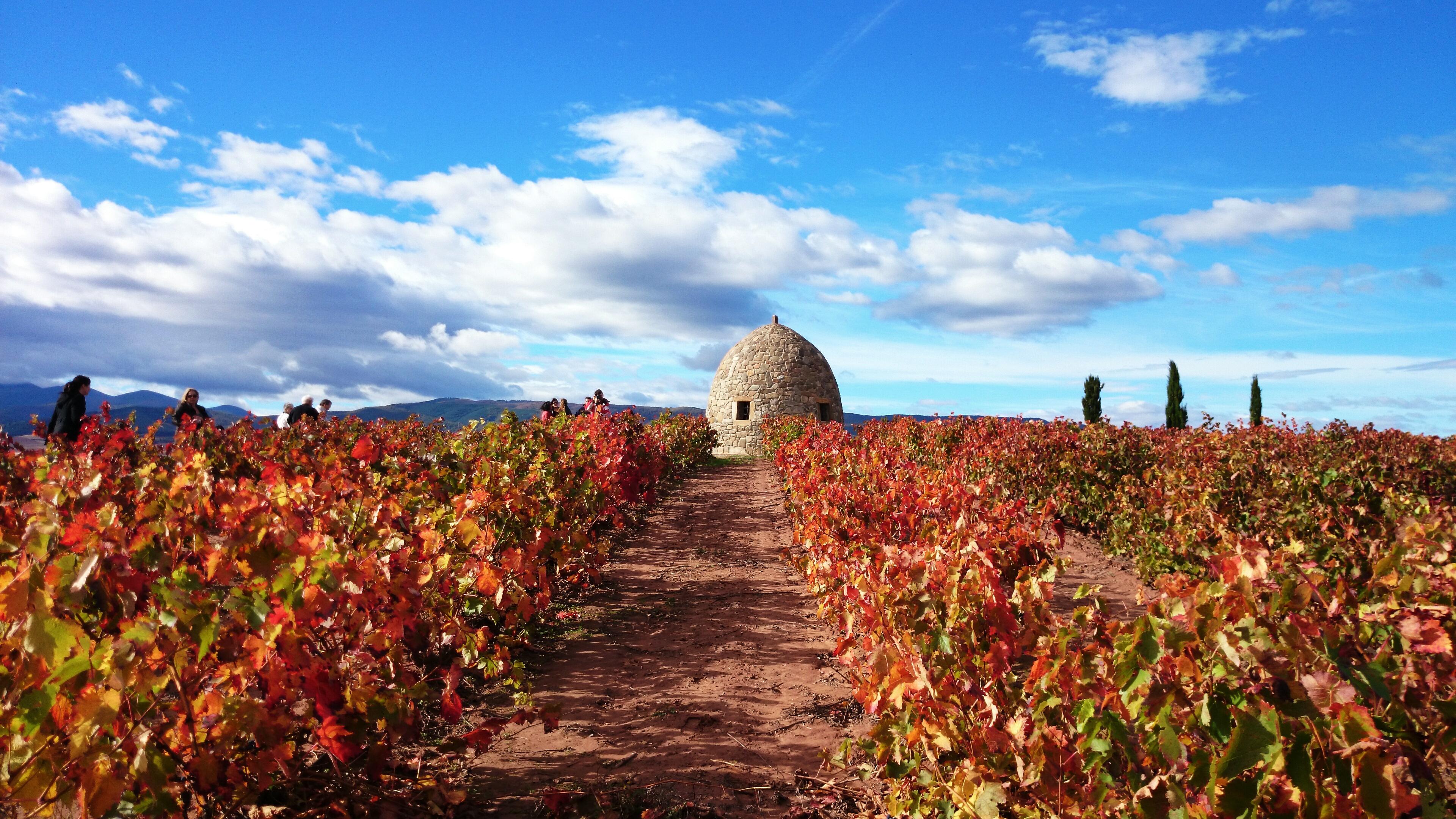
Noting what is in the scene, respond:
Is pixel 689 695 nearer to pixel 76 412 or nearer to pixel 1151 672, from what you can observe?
pixel 1151 672

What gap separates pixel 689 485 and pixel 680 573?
971 cm

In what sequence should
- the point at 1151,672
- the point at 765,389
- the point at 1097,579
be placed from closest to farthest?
the point at 1151,672 → the point at 1097,579 → the point at 765,389

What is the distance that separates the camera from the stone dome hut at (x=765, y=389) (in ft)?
103

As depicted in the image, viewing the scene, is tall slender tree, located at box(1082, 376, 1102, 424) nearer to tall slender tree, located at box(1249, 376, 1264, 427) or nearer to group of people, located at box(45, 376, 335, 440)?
tall slender tree, located at box(1249, 376, 1264, 427)

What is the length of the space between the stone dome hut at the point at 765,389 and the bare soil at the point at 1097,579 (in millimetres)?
20661

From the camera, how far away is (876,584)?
367 cm

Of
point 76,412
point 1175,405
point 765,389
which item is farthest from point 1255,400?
point 76,412

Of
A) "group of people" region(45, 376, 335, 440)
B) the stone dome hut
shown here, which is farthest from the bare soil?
the stone dome hut

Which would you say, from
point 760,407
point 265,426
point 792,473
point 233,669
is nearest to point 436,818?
point 233,669

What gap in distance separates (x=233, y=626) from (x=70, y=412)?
8.95 metres

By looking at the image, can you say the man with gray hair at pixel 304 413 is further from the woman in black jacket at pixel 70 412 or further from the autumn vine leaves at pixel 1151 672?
the autumn vine leaves at pixel 1151 672

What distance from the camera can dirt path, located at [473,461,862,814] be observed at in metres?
3.59

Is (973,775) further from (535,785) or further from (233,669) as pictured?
(233,669)

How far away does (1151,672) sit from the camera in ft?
6.72
